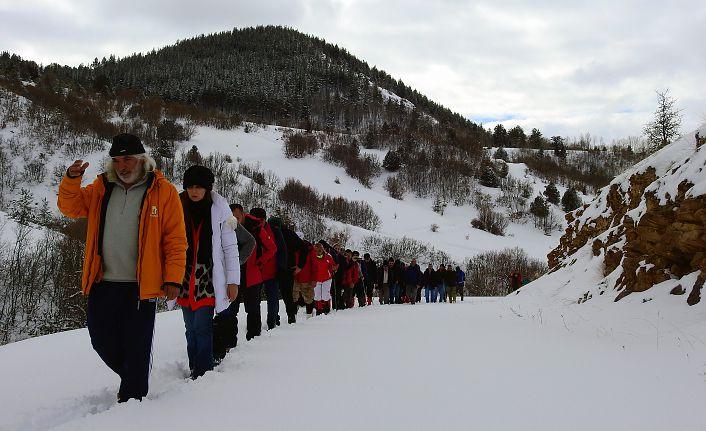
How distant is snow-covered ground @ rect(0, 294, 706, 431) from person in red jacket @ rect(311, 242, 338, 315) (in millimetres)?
3804

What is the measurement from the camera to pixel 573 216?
60.0ft

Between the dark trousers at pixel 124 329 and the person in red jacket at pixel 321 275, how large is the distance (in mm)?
6651

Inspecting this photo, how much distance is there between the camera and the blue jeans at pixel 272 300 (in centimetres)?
706

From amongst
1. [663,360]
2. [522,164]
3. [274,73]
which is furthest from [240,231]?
[274,73]

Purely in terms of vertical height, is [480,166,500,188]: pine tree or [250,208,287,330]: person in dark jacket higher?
[480,166,500,188]: pine tree

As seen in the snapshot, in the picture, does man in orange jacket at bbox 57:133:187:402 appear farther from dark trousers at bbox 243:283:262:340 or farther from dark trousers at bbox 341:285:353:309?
dark trousers at bbox 341:285:353:309

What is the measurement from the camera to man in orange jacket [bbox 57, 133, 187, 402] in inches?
122

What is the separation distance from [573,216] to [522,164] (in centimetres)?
8249

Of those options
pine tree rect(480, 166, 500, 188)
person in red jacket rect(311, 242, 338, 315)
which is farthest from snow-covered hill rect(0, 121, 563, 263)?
person in red jacket rect(311, 242, 338, 315)

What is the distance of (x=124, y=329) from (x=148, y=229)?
2.32 feet

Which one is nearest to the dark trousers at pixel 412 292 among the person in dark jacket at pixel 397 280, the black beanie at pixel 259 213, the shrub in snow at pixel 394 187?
the person in dark jacket at pixel 397 280

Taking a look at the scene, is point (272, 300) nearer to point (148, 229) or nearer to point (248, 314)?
point (248, 314)

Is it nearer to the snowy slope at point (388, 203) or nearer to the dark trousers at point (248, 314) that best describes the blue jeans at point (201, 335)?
the dark trousers at point (248, 314)

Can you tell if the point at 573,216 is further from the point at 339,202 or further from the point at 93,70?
the point at 93,70
